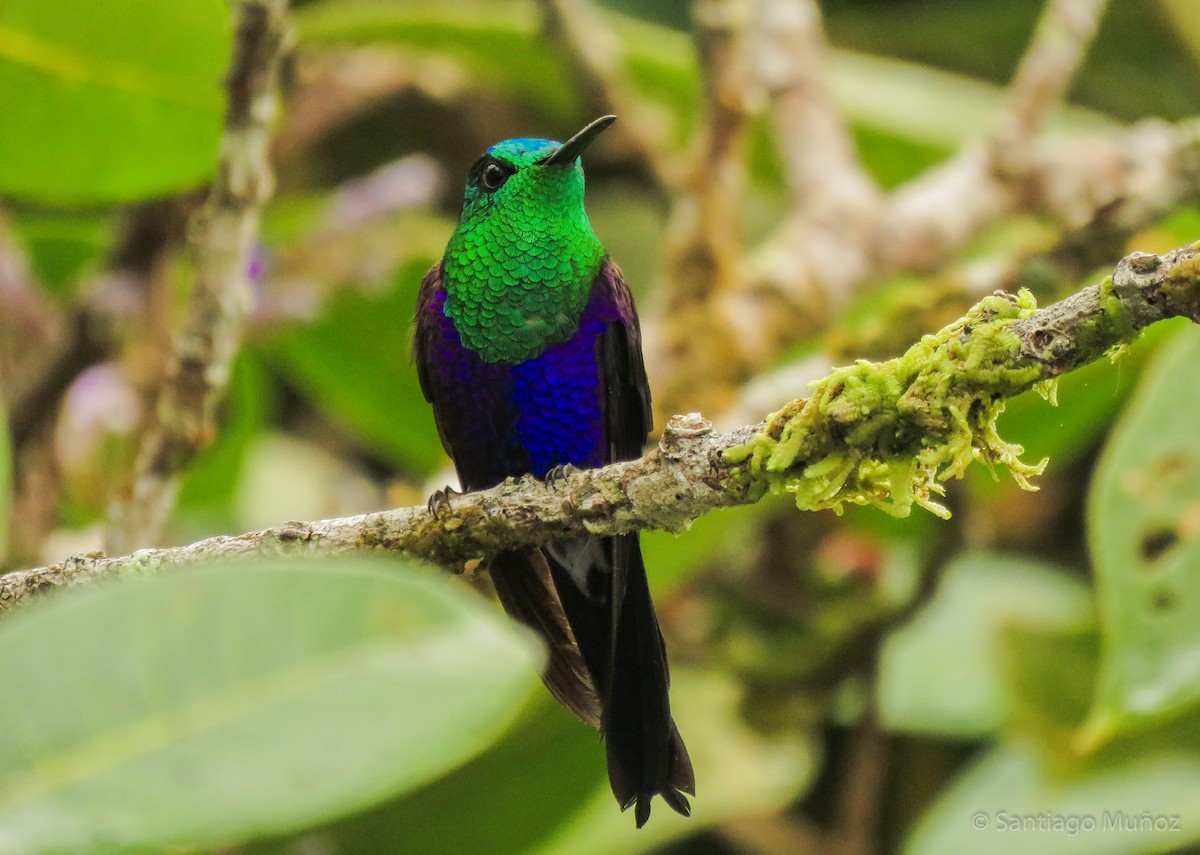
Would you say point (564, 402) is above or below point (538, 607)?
above

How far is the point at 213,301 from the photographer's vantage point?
221 centimetres

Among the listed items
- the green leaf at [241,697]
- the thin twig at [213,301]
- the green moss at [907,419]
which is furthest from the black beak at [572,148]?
the green leaf at [241,697]

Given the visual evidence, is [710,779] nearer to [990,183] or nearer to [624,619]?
[624,619]

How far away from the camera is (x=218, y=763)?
4.15 ft

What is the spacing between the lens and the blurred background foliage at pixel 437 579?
4.08ft

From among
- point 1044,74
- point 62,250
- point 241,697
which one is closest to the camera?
point 241,697

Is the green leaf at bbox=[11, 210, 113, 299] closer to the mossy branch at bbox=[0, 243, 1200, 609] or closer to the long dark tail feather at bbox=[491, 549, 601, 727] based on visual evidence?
the long dark tail feather at bbox=[491, 549, 601, 727]

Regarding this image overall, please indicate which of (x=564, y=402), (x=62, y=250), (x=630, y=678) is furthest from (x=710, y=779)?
(x=62, y=250)

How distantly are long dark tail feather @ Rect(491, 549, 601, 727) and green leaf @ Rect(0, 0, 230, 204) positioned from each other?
124 cm

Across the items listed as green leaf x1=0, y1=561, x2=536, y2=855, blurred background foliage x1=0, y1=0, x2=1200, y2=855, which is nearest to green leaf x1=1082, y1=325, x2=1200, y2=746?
blurred background foliage x1=0, y1=0, x2=1200, y2=855

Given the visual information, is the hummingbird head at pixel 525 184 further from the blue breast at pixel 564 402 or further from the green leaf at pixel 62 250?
the green leaf at pixel 62 250

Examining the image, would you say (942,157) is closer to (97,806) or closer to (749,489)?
(749,489)

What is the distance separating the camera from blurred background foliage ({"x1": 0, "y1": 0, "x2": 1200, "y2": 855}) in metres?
1.24

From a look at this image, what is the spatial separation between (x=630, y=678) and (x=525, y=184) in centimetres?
94
